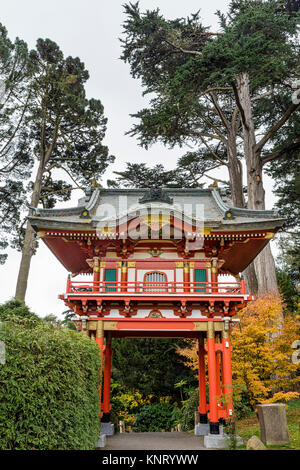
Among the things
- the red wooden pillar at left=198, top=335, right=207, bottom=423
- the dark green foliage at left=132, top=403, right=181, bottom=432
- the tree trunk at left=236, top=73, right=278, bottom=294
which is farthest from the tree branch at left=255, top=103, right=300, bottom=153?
the dark green foliage at left=132, top=403, right=181, bottom=432

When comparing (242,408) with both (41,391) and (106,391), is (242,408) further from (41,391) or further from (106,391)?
(41,391)

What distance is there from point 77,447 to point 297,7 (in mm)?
26710

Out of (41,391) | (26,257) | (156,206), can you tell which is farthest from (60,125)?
(41,391)

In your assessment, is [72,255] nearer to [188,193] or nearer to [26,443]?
[188,193]

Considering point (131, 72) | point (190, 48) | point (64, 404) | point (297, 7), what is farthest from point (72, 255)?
point (297, 7)

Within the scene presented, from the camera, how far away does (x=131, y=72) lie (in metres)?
21.1

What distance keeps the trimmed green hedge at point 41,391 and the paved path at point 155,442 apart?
3.90 m

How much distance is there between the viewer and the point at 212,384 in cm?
1184

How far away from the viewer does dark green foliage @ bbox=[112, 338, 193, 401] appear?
73.6 feet

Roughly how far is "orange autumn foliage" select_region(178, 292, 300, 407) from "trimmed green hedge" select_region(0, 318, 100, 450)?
312 inches

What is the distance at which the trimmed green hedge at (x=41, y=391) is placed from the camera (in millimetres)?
5824

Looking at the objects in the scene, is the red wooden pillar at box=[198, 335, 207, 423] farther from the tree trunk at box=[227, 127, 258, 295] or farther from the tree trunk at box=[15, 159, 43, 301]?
the tree trunk at box=[227, 127, 258, 295]

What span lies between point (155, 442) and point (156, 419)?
8206 mm

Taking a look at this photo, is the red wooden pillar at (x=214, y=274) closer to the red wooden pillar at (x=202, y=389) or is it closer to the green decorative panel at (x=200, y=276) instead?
the green decorative panel at (x=200, y=276)
